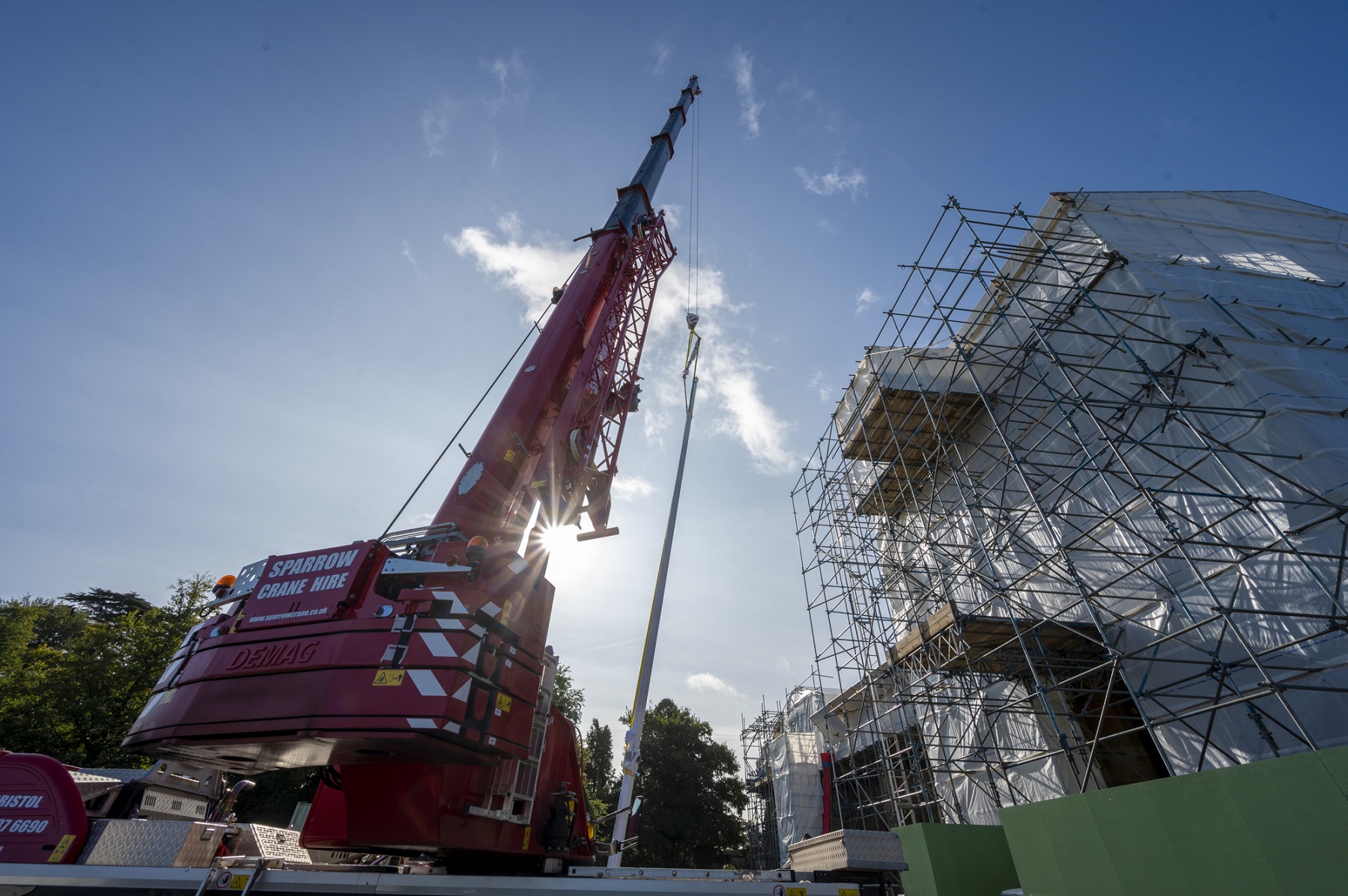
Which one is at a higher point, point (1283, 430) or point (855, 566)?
point (855, 566)

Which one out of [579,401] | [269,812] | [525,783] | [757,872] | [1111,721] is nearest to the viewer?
[757,872]

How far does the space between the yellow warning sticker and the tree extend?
2325cm

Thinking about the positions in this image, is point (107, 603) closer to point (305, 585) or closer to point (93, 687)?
point (93, 687)

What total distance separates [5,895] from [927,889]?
964 cm

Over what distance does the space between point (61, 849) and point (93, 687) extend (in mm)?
23365

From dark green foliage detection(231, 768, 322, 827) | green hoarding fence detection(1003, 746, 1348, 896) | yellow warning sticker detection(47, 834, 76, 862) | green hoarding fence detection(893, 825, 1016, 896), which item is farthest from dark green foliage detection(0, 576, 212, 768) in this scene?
green hoarding fence detection(1003, 746, 1348, 896)

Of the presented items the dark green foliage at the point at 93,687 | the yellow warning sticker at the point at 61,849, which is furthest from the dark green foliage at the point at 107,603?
the yellow warning sticker at the point at 61,849

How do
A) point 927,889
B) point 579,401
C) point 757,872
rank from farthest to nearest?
point 579,401 < point 927,889 < point 757,872

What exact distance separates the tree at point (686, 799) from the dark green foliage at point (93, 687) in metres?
19.3

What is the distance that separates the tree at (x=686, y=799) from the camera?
2545 centimetres

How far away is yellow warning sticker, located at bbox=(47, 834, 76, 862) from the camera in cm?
462

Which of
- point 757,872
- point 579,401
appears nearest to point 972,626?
point 757,872

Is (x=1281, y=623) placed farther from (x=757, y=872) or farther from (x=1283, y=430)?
(x=757, y=872)

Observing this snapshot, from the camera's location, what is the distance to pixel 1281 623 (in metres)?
8.16
